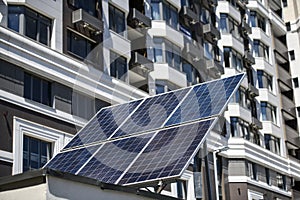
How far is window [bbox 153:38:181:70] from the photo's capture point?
30.5 metres

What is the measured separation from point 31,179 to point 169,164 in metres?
3.80

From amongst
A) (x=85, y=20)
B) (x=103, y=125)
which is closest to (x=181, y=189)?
(x=85, y=20)

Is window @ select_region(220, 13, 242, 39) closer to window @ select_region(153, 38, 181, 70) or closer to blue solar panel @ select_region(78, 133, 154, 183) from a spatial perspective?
window @ select_region(153, 38, 181, 70)

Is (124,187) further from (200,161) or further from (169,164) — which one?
(200,161)

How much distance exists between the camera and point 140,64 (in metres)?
27.4

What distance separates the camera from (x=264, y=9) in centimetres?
4531

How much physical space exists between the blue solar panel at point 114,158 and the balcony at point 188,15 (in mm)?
19454

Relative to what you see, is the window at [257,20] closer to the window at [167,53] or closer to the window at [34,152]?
the window at [167,53]

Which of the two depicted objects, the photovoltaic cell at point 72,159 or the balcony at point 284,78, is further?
the balcony at point 284,78

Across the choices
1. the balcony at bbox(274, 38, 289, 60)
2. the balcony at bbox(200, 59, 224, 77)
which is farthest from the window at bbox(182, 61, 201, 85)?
the balcony at bbox(274, 38, 289, 60)

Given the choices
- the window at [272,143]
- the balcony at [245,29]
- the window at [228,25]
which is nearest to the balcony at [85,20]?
the window at [228,25]

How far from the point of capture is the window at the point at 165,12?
31.1m

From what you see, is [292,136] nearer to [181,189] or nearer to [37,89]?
[181,189]

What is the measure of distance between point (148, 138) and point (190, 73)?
18.6m
